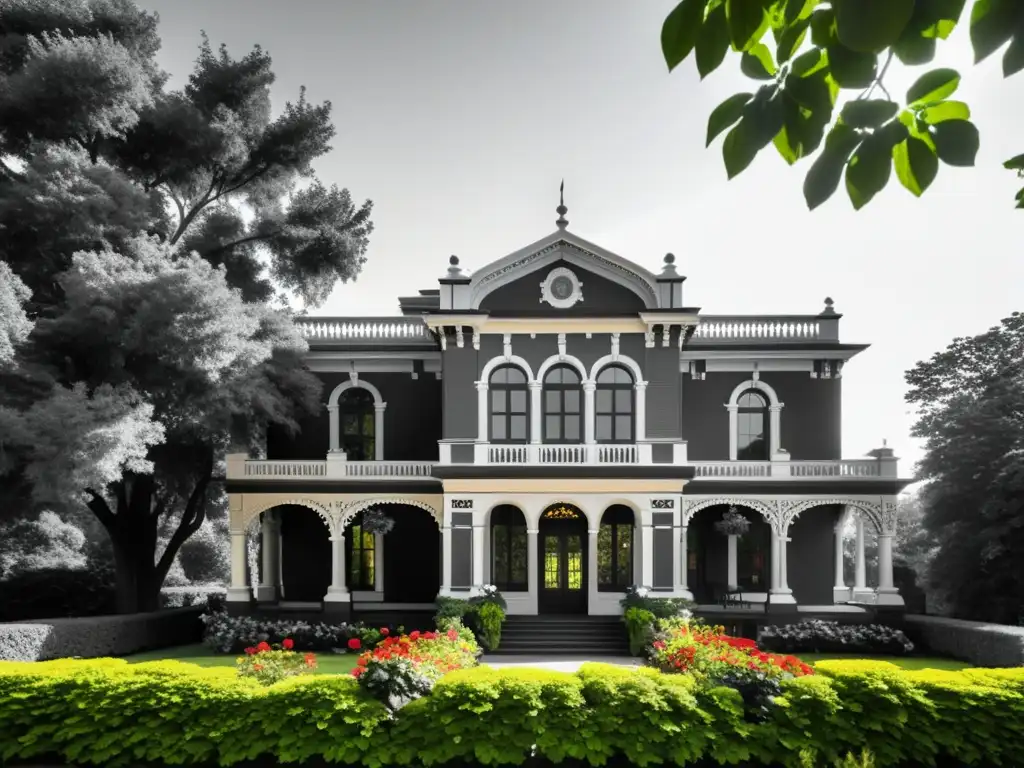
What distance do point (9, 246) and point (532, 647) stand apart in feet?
57.5

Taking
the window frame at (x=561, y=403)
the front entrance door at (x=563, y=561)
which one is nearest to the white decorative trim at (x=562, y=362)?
the window frame at (x=561, y=403)

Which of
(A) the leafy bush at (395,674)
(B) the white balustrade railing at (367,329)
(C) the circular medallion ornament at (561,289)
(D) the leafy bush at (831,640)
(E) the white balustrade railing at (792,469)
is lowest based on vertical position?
(D) the leafy bush at (831,640)

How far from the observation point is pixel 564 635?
23.0 metres

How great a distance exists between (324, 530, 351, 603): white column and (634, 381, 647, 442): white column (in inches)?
370

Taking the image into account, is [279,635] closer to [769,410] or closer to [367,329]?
[367,329]

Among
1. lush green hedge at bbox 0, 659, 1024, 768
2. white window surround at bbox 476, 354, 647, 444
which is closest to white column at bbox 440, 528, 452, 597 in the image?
white window surround at bbox 476, 354, 647, 444

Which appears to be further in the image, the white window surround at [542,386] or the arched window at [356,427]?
the arched window at [356,427]

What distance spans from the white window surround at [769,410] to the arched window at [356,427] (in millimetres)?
11727

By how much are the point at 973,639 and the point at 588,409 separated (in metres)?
11.3

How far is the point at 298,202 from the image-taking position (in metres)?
28.3

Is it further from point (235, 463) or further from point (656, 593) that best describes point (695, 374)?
point (235, 463)

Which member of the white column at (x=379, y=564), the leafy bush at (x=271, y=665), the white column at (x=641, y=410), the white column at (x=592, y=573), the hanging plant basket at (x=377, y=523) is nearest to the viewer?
the leafy bush at (x=271, y=665)

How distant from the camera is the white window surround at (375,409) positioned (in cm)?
2809

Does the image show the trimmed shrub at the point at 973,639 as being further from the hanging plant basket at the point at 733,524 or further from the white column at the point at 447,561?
the white column at the point at 447,561
